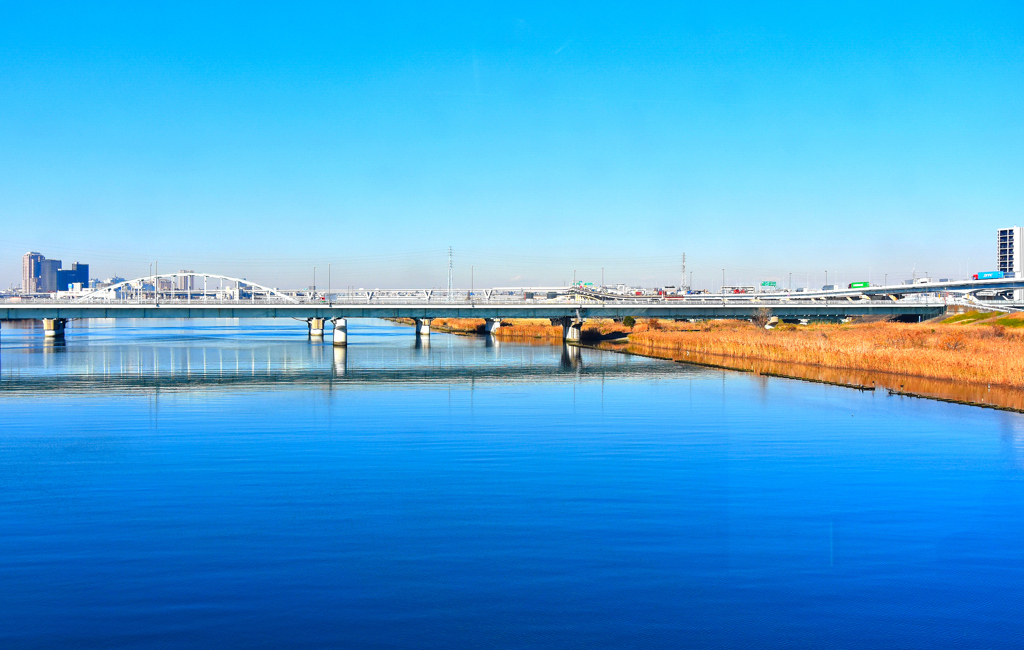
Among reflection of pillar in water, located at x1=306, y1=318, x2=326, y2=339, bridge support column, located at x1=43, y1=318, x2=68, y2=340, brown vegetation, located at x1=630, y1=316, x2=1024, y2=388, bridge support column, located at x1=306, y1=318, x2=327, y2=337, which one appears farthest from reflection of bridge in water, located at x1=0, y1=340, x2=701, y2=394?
bridge support column, located at x1=306, y1=318, x2=327, y2=337

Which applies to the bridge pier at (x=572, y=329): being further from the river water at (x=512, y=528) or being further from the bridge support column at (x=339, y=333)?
the river water at (x=512, y=528)

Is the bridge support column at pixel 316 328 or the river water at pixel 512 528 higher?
the bridge support column at pixel 316 328

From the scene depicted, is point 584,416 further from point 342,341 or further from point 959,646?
point 342,341

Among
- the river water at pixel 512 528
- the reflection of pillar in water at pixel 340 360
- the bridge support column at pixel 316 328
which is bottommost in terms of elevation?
the reflection of pillar in water at pixel 340 360

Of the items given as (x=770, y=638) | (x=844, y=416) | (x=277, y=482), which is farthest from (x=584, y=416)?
(x=770, y=638)

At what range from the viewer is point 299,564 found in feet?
48.3

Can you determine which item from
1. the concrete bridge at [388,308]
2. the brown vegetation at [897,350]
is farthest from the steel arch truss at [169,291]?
the brown vegetation at [897,350]

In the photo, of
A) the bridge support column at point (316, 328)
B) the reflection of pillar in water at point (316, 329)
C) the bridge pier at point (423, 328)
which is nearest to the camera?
the bridge pier at point (423, 328)

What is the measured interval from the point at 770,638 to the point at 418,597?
5.39 metres

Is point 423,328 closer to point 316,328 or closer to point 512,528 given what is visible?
point 316,328

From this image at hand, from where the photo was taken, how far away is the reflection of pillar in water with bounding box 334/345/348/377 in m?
59.0

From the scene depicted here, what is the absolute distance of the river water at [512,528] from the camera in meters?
12.3

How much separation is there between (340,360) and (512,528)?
56.6 m

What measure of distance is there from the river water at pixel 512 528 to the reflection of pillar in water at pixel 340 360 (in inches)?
878
